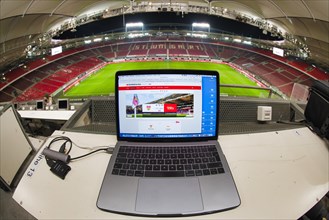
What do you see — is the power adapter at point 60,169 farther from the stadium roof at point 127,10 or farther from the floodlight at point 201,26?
the floodlight at point 201,26

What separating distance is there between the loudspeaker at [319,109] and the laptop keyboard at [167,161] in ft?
2.00

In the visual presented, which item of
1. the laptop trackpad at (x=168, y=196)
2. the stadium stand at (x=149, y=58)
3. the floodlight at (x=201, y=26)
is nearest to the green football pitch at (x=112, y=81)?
the stadium stand at (x=149, y=58)

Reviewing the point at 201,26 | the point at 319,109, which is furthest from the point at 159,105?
the point at 201,26

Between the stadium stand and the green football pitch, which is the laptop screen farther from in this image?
the stadium stand

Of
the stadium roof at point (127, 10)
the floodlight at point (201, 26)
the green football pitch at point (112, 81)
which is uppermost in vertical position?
the floodlight at point (201, 26)

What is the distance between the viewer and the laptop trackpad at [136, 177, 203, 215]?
52 centimetres

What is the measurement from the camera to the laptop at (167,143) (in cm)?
57

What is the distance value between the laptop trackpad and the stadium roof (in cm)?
506

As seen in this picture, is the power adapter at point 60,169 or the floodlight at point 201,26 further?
the floodlight at point 201,26

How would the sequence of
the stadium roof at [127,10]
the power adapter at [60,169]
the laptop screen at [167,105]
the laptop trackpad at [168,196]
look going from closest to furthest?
1. the laptop trackpad at [168,196]
2. the power adapter at [60,169]
3. the laptop screen at [167,105]
4. the stadium roof at [127,10]

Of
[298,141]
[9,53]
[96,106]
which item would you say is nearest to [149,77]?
[96,106]

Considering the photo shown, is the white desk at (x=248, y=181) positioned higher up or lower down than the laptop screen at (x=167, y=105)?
lower down

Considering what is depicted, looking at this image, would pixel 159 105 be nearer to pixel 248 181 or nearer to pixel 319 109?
pixel 248 181

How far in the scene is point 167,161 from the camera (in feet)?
2.33
